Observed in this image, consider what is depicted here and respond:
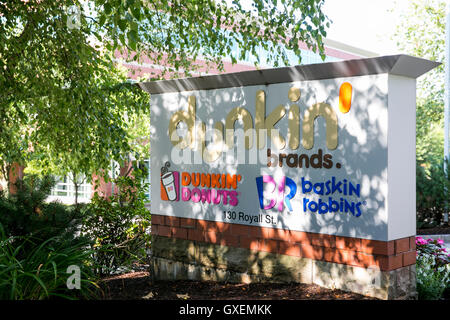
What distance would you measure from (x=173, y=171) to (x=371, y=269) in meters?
2.93

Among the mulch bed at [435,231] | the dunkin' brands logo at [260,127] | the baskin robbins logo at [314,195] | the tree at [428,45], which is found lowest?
the mulch bed at [435,231]

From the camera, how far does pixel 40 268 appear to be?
13.7ft

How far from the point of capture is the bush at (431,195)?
1335 centimetres

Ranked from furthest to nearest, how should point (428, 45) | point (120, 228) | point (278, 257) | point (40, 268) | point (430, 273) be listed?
point (428, 45) < point (120, 228) < point (430, 273) < point (278, 257) < point (40, 268)

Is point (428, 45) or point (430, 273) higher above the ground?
point (428, 45)

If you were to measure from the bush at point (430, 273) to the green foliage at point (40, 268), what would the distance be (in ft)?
11.4

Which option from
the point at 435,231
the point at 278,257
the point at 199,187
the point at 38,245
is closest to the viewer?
the point at 38,245

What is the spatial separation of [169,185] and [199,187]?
0.55m

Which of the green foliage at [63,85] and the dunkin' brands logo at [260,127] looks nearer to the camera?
the dunkin' brands logo at [260,127]

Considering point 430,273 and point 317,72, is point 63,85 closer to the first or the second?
point 317,72

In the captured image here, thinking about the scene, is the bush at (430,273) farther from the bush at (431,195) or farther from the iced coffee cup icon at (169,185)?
the bush at (431,195)

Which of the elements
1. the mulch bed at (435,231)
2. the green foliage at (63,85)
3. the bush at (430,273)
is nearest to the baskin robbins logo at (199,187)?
the green foliage at (63,85)

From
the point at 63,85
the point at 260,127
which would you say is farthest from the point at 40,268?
the point at 63,85

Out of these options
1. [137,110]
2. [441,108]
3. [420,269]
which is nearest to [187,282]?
[420,269]
